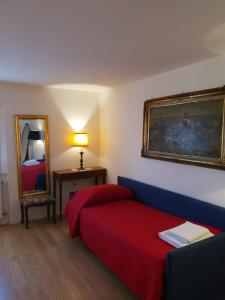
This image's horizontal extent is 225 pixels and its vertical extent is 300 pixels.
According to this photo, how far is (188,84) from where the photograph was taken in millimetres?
2736

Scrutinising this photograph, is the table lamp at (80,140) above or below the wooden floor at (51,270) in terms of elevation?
above

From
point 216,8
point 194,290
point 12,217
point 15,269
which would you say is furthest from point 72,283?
point 216,8

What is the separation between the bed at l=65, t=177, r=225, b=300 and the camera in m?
1.80

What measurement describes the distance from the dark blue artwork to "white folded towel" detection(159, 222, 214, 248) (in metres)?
0.76

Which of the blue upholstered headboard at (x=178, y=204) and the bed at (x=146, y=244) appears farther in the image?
the blue upholstered headboard at (x=178, y=204)

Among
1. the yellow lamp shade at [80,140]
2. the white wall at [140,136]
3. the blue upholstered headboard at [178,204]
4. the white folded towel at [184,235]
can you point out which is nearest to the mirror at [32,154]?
the yellow lamp shade at [80,140]

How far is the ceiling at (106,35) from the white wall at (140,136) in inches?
7.1

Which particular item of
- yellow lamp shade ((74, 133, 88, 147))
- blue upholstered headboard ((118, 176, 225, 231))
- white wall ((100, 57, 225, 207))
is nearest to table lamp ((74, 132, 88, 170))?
yellow lamp shade ((74, 133, 88, 147))

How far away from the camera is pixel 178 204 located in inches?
111

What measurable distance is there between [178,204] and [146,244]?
2.98ft

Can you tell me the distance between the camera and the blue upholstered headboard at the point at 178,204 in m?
2.40

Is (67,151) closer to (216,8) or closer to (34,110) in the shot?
(34,110)

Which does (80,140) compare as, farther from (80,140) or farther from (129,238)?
(129,238)

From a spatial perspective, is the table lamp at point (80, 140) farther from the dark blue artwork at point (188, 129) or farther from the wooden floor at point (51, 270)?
the wooden floor at point (51, 270)
